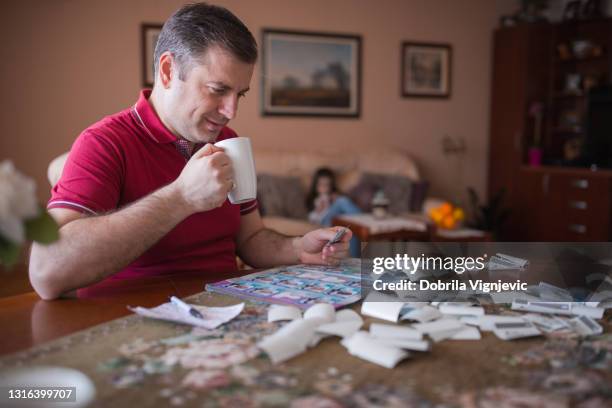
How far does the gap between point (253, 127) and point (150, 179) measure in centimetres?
363

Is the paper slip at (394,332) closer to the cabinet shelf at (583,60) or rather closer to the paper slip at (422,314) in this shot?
the paper slip at (422,314)

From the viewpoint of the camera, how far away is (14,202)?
0.58 metres

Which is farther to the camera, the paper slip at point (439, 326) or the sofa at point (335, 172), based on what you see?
the sofa at point (335, 172)

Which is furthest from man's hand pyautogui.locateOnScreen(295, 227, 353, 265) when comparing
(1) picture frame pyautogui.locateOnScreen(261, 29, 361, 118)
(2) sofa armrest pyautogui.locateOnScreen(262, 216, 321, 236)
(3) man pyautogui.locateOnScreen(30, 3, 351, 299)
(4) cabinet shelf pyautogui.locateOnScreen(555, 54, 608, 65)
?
(4) cabinet shelf pyautogui.locateOnScreen(555, 54, 608, 65)

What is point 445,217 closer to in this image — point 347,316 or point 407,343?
point 347,316

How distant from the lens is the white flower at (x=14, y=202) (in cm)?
57

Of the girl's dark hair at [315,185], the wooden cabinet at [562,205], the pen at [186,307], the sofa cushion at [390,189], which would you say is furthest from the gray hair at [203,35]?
the wooden cabinet at [562,205]

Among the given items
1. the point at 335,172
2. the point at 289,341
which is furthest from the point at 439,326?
the point at 335,172

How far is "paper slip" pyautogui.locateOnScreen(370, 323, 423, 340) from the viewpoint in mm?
836

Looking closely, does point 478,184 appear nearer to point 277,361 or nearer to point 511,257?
point 511,257

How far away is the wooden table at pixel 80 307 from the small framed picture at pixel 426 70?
457 centimetres

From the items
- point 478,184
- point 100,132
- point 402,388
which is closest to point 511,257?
point 402,388

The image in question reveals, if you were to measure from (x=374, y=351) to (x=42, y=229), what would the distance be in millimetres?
449

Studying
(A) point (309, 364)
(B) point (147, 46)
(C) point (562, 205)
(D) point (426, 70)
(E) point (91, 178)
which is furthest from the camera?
(D) point (426, 70)
